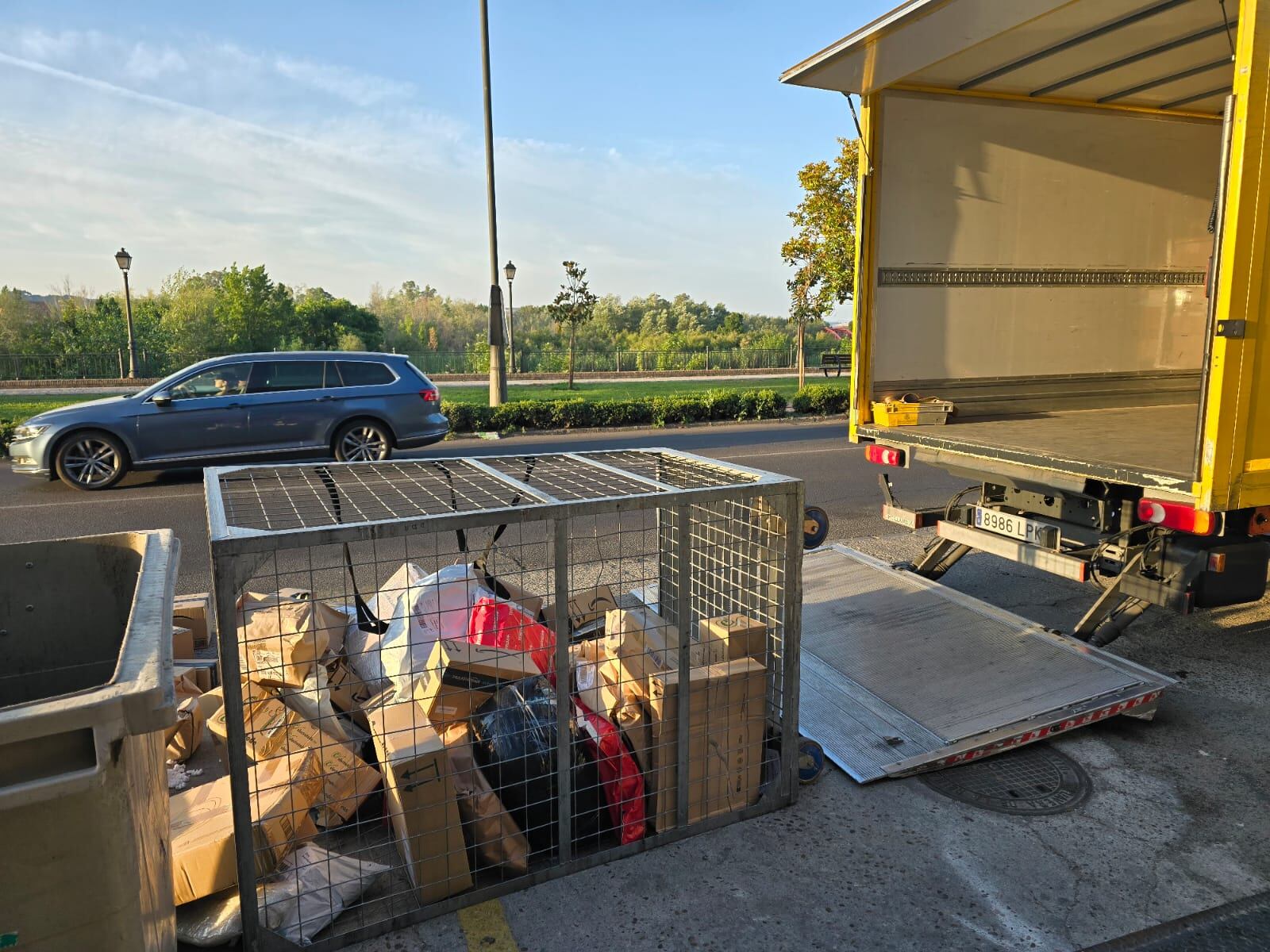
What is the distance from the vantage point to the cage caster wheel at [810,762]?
3689mm

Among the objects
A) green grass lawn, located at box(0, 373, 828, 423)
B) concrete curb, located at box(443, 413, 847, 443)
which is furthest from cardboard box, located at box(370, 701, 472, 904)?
green grass lawn, located at box(0, 373, 828, 423)

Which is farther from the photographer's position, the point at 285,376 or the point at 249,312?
the point at 249,312

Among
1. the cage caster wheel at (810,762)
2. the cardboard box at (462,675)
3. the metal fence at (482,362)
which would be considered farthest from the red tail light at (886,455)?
the metal fence at (482,362)

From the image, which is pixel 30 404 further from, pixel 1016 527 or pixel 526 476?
pixel 1016 527

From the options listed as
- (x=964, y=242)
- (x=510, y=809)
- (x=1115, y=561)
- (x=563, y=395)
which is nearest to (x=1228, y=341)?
(x=1115, y=561)

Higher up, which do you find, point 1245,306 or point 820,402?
A: point 1245,306

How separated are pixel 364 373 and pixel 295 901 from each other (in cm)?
1075

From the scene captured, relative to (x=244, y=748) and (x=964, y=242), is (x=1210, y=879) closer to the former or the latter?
(x=244, y=748)

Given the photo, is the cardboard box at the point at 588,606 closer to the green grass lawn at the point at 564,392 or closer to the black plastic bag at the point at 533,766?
the black plastic bag at the point at 533,766

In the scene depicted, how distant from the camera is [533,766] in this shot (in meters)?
3.31

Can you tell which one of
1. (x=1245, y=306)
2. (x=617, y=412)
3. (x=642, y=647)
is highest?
(x=1245, y=306)

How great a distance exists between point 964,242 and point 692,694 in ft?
15.7

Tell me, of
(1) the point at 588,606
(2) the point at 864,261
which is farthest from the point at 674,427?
(1) the point at 588,606

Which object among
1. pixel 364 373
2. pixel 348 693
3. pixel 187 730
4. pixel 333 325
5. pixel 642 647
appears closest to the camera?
pixel 642 647
